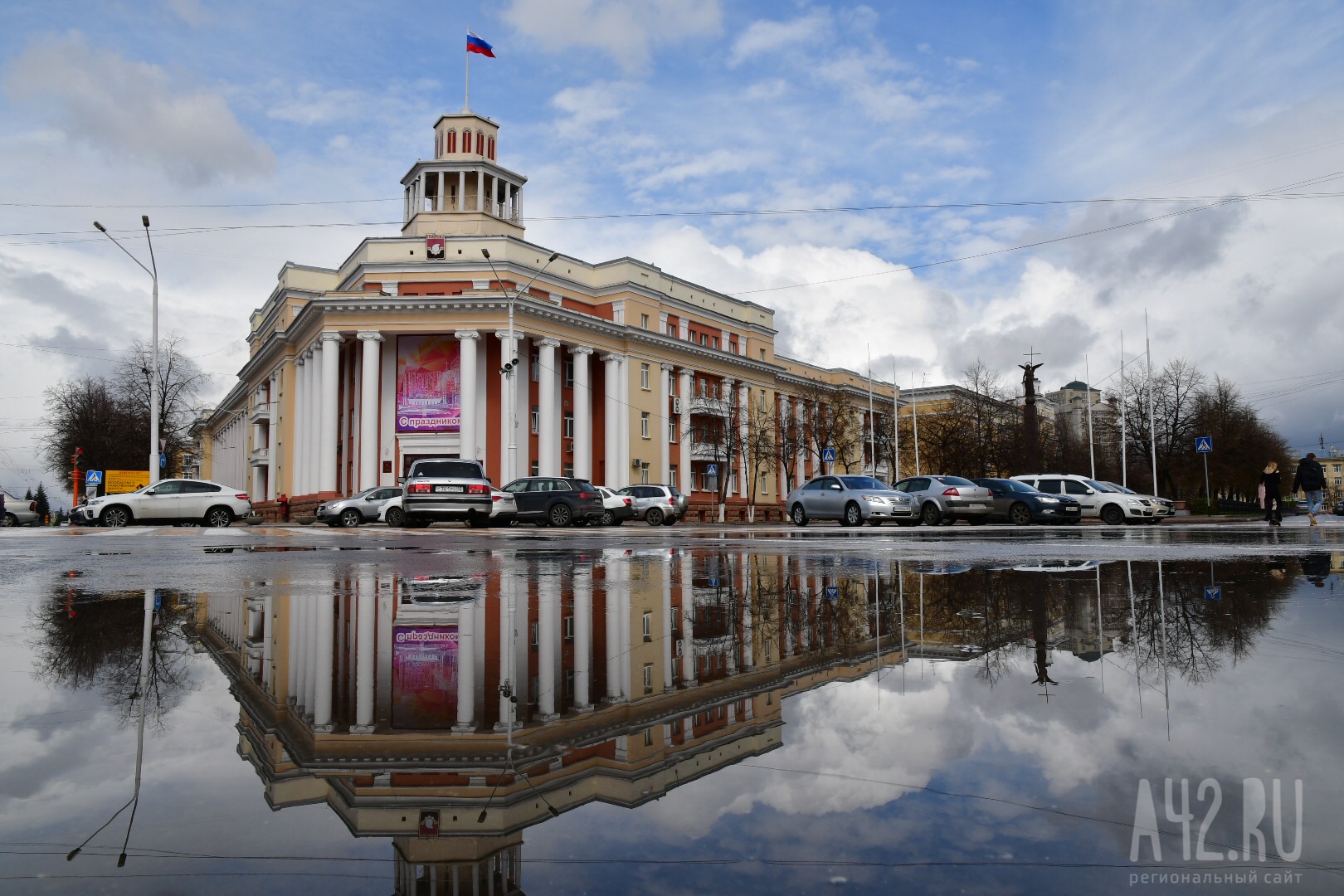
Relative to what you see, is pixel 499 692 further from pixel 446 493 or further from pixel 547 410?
pixel 547 410

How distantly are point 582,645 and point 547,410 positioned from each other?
47.1 metres

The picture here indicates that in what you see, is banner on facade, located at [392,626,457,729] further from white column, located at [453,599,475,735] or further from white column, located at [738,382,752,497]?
white column, located at [738,382,752,497]

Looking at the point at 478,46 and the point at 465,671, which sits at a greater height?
the point at 478,46

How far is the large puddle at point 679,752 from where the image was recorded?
1.63 m

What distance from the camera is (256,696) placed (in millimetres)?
2969

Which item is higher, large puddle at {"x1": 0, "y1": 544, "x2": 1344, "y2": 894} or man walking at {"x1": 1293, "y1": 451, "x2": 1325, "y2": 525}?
man walking at {"x1": 1293, "y1": 451, "x2": 1325, "y2": 525}

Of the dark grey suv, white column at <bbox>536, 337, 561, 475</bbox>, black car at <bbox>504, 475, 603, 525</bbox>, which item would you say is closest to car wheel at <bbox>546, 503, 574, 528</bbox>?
black car at <bbox>504, 475, 603, 525</bbox>

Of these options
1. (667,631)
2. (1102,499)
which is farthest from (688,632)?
(1102,499)

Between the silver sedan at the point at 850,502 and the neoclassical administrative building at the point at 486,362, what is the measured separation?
737 inches

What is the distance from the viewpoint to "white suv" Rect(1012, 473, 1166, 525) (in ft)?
96.5

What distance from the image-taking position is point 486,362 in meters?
50.7

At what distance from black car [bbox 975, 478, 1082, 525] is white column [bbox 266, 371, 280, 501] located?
160ft

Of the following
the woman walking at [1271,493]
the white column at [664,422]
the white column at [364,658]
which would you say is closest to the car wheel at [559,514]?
the woman walking at [1271,493]

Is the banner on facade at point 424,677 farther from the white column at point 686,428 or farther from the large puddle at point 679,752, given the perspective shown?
the white column at point 686,428
